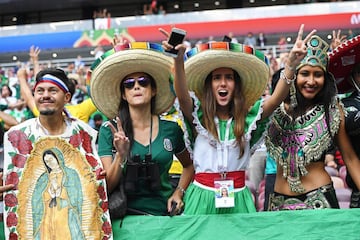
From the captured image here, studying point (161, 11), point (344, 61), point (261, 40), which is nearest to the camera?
point (344, 61)

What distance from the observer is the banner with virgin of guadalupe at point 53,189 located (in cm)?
290

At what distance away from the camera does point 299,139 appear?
128 inches

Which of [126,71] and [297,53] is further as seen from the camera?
[126,71]

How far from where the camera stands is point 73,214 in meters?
2.91

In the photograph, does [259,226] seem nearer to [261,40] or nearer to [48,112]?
[48,112]

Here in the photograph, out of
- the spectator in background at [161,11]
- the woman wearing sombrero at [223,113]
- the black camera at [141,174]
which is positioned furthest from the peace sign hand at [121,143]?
the spectator in background at [161,11]

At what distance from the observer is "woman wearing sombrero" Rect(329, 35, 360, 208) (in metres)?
3.29

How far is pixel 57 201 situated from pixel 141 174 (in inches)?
18.4

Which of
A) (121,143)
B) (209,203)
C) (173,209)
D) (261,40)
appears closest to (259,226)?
(209,203)

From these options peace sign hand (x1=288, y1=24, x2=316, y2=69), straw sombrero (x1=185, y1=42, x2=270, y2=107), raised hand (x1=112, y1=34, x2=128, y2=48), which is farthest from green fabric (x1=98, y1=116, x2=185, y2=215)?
peace sign hand (x1=288, y1=24, x2=316, y2=69)

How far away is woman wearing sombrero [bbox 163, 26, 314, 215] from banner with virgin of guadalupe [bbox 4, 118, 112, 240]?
53cm

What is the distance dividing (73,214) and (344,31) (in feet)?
44.7

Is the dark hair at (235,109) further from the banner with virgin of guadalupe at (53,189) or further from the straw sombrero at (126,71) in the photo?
the banner with virgin of guadalupe at (53,189)

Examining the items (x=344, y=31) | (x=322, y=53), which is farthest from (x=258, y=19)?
(x=322, y=53)
